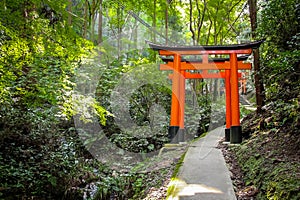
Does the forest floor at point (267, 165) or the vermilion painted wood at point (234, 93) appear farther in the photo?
the vermilion painted wood at point (234, 93)

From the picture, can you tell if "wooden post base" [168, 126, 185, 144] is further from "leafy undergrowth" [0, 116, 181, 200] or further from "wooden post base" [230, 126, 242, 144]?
"wooden post base" [230, 126, 242, 144]

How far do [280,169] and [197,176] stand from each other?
109 centimetres

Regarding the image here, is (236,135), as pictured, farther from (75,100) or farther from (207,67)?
(75,100)

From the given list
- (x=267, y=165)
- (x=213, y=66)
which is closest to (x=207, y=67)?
(x=213, y=66)

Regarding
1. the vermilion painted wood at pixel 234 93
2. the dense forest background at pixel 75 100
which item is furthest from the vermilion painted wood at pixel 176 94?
the dense forest background at pixel 75 100

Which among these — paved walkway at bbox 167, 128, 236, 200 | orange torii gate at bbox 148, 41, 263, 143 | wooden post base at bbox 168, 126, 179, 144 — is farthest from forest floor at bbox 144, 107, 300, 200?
wooden post base at bbox 168, 126, 179, 144

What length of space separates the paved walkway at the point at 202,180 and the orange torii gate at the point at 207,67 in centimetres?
128

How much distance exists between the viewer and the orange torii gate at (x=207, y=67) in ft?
19.9

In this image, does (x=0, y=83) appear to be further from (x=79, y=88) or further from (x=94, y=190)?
(x=79, y=88)

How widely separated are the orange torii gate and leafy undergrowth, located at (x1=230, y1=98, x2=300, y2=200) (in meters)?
0.65

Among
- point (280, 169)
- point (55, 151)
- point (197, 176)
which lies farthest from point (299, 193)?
point (55, 151)

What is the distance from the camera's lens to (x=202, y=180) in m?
3.63

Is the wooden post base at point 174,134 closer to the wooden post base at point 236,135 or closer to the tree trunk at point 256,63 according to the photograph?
the wooden post base at point 236,135

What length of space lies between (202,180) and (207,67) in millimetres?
3669
